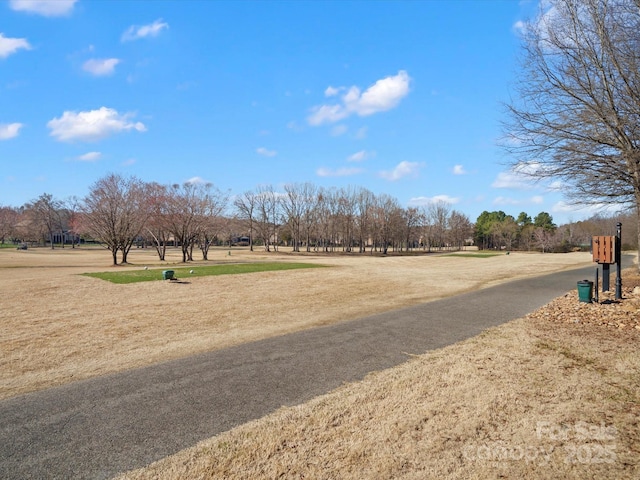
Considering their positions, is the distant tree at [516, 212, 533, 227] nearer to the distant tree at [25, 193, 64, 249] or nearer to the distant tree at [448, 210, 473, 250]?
the distant tree at [448, 210, 473, 250]

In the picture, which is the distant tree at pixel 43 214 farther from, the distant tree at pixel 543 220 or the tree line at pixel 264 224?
the distant tree at pixel 543 220

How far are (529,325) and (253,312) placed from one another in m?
7.93

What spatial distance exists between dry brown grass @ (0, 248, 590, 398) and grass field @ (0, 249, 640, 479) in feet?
0.21

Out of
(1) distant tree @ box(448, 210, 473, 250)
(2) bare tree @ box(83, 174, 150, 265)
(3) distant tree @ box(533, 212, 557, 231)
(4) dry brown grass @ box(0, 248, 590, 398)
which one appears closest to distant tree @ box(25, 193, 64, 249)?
(2) bare tree @ box(83, 174, 150, 265)

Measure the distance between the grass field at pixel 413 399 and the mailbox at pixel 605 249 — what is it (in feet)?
13.4

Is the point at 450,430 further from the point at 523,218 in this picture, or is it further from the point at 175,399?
the point at 523,218

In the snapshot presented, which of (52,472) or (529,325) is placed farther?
(529,325)

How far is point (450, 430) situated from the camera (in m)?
3.98

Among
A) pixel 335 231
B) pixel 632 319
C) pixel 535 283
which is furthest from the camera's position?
pixel 335 231

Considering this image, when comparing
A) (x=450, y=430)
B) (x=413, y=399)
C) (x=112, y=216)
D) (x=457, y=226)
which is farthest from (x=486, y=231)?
(x=450, y=430)

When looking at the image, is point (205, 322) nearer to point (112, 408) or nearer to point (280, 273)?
point (112, 408)

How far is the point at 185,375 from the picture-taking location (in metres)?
5.96

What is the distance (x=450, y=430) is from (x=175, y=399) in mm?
3459

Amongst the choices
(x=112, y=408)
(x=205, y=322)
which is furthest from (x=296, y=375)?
(x=205, y=322)
